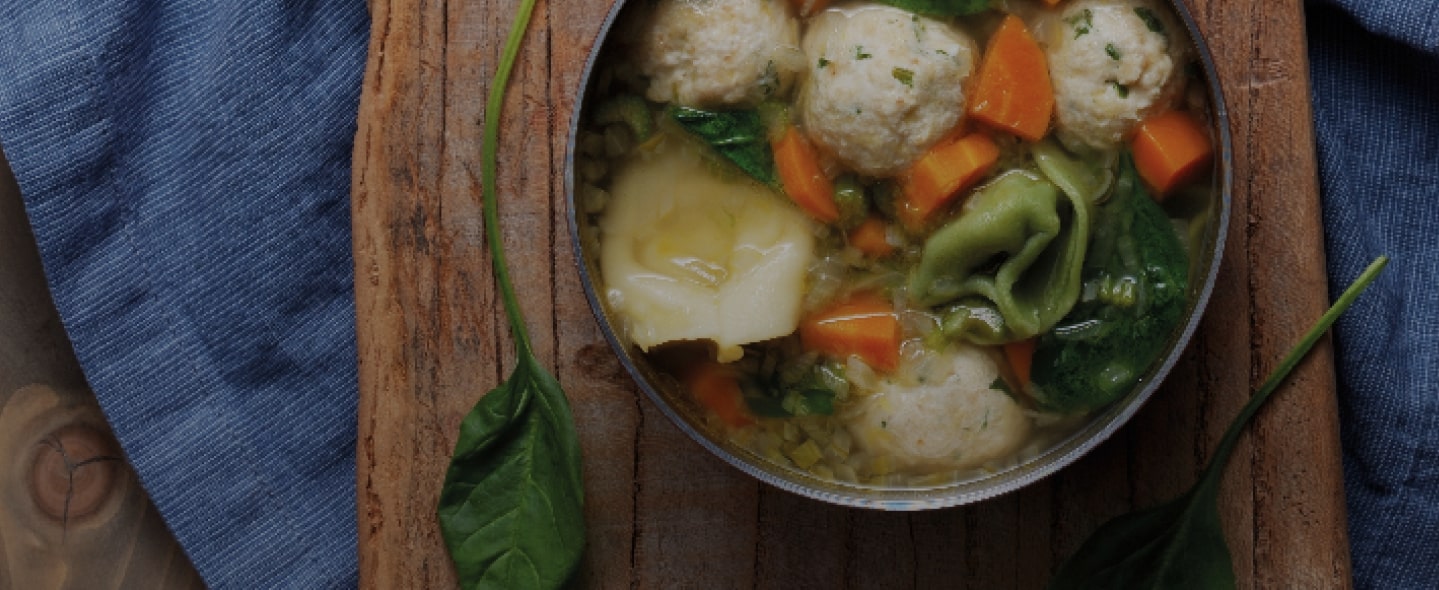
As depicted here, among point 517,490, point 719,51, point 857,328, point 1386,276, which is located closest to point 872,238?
point 857,328

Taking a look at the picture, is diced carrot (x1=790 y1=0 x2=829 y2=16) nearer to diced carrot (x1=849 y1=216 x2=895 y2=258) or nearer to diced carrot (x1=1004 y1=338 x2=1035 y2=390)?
diced carrot (x1=849 y1=216 x2=895 y2=258)

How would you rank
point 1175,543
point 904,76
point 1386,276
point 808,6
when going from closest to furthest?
point 904,76 < point 808,6 < point 1175,543 < point 1386,276

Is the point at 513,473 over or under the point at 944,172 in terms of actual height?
under

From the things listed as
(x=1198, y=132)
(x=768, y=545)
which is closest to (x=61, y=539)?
(x=768, y=545)

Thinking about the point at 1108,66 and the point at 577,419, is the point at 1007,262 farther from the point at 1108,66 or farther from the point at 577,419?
the point at 577,419

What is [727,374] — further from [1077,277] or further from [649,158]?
[1077,277]

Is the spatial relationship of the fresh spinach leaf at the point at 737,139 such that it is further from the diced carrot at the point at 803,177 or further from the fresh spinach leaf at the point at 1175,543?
the fresh spinach leaf at the point at 1175,543

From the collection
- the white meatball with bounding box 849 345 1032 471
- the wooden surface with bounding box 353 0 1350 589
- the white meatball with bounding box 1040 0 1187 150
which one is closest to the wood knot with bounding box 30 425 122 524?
the wooden surface with bounding box 353 0 1350 589
